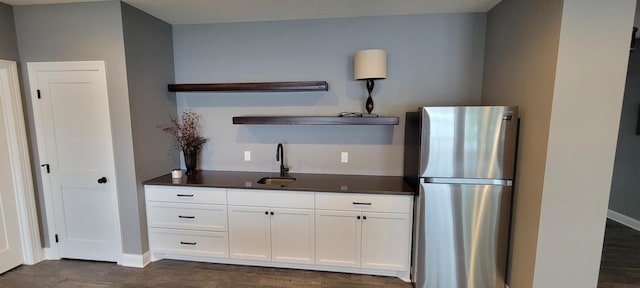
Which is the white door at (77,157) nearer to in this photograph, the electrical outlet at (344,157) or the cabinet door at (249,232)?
the cabinet door at (249,232)

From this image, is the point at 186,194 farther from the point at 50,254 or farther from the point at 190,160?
the point at 50,254

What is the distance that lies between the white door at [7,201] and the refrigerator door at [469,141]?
3.62 metres

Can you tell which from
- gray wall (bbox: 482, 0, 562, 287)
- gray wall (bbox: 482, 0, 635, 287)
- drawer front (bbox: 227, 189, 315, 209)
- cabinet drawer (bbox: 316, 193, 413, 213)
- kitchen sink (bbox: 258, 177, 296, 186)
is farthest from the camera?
kitchen sink (bbox: 258, 177, 296, 186)

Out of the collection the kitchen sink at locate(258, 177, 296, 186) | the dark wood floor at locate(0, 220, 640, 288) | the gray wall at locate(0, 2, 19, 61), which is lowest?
the dark wood floor at locate(0, 220, 640, 288)

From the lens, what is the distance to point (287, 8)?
248 cm

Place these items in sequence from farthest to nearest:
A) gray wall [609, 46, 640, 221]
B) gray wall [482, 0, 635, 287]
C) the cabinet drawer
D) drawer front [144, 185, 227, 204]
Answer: gray wall [609, 46, 640, 221] < drawer front [144, 185, 227, 204] < the cabinet drawer < gray wall [482, 0, 635, 287]

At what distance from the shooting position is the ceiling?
2.34 meters

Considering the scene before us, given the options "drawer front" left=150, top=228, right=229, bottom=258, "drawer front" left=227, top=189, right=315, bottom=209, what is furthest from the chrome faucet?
"drawer front" left=150, top=228, right=229, bottom=258

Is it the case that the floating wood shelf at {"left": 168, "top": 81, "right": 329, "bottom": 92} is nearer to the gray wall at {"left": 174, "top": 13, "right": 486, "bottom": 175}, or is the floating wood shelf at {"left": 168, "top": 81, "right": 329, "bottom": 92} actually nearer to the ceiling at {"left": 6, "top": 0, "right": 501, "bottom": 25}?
the gray wall at {"left": 174, "top": 13, "right": 486, "bottom": 175}

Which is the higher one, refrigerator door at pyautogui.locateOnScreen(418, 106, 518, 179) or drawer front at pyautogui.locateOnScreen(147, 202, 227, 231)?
refrigerator door at pyautogui.locateOnScreen(418, 106, 518, 179)

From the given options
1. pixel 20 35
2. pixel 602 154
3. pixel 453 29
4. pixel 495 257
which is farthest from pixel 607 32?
pixel 20 35

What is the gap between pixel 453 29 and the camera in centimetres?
261

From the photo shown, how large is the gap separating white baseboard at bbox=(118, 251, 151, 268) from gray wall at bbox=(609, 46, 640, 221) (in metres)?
5.84

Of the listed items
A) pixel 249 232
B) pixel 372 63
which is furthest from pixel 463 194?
pixel 249 232
